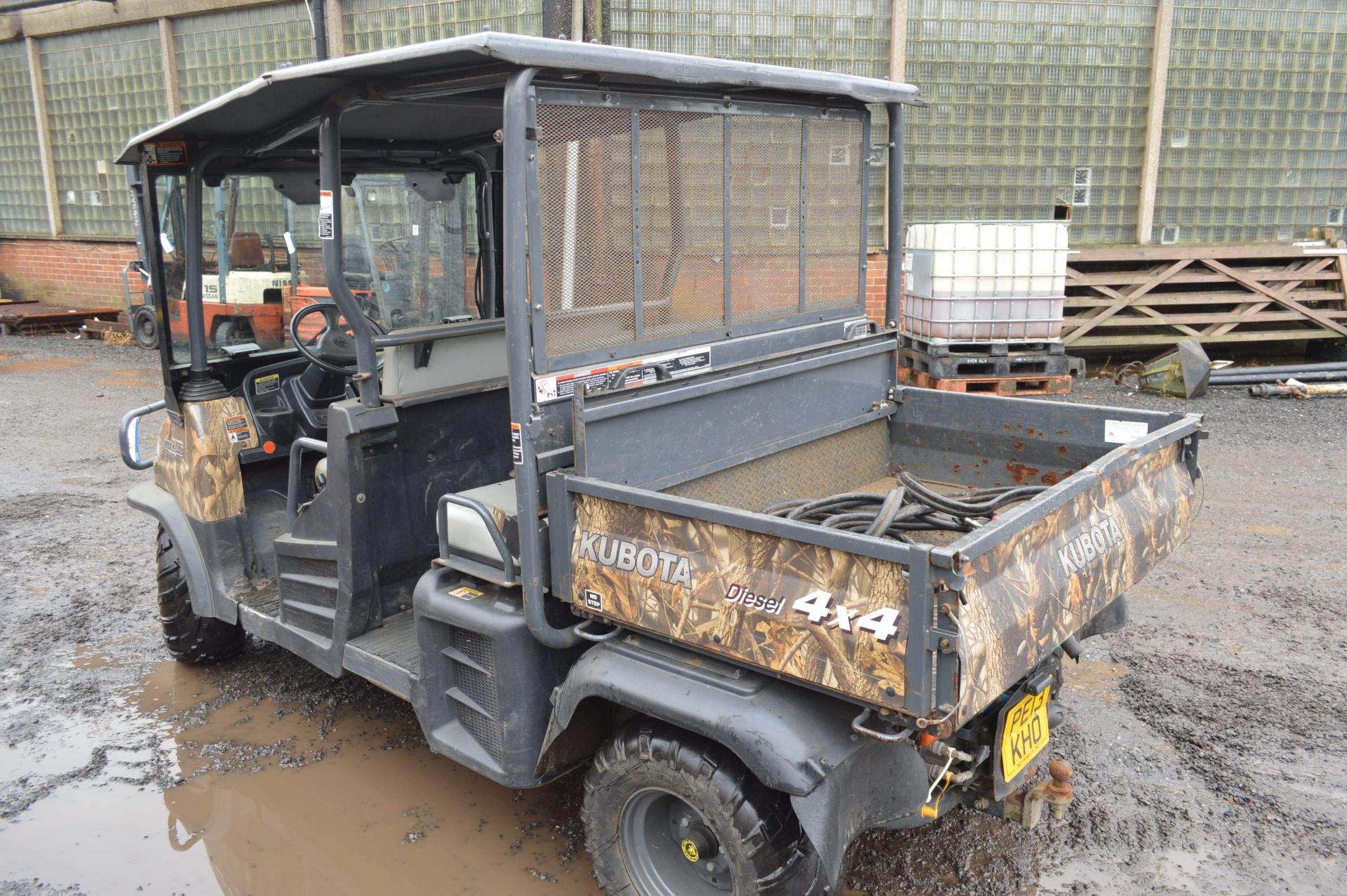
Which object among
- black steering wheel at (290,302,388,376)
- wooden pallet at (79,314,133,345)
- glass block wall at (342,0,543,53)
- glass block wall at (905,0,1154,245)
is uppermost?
glass block wall at (342,0,543,53)

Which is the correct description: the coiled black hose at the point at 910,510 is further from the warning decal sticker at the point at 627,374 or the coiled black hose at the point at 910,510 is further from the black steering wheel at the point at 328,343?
the black steering wheel at the point at 328,343

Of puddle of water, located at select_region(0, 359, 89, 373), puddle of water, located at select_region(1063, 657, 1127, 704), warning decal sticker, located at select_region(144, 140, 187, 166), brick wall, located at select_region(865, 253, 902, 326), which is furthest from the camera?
puddle of water, located at select_region(0, 359, 89, 373)

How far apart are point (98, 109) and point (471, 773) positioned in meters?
15.2

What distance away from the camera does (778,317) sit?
13.0ft

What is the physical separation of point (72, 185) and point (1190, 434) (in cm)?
1711

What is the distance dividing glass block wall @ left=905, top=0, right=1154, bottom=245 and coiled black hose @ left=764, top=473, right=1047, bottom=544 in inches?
321

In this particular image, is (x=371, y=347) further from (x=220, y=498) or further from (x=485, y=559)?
(x=220, y=498)

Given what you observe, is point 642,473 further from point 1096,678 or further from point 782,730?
point 1096,678

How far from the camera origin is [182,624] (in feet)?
16.0

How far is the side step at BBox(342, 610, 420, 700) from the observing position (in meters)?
3.70

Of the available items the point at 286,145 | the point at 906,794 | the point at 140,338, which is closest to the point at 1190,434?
the point at 906,794

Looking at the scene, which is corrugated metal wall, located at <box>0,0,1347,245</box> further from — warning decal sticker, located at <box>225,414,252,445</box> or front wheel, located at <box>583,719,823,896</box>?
front wheel, located at <box>583,719,823,896</box>

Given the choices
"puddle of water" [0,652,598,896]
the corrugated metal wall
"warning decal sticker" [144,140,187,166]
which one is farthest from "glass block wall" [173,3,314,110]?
"puddle of water" [0,652,598,896]

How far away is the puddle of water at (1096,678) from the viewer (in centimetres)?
456
